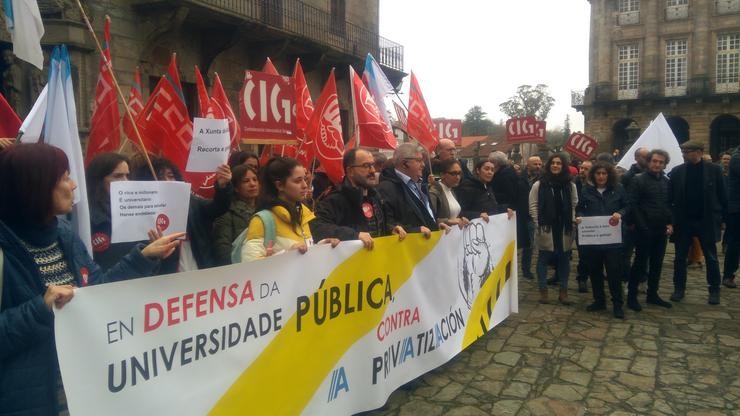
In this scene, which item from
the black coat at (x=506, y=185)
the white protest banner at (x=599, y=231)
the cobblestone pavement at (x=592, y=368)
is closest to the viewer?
the cobblestone pavement at (x=592, y=368)

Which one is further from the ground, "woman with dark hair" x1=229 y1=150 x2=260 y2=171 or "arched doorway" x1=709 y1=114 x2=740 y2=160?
"arched doorway" x1=709 y1=114 x2=740 y2=160

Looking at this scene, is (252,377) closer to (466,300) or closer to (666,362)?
(466,300)

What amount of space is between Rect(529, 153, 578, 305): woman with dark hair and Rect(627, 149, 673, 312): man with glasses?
27.3 inches

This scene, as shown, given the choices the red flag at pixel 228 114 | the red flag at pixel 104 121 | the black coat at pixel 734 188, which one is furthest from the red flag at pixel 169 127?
the black coat at pixel 734 188

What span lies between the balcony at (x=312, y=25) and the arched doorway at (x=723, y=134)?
26.7 metres

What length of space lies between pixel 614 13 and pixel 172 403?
43.7 meters

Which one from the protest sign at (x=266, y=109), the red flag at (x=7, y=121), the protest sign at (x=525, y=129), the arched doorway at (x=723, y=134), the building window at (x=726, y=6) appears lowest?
the red flag at (x=7, y=121)

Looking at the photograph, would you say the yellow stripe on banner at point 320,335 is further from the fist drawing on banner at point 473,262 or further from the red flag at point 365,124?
the red flag at point 365,124

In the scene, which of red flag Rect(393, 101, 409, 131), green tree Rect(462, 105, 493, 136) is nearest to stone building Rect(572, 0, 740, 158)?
red flag Rect(393, 101, 409, 131)

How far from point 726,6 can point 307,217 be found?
43.0 m

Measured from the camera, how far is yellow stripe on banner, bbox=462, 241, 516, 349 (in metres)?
5.33

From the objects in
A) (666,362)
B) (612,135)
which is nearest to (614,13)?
(612,135)

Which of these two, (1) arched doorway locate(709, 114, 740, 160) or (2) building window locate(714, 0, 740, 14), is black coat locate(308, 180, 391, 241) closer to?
(1) arched doorway locate(709, 114, 740, 160)

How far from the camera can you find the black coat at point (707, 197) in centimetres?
703
